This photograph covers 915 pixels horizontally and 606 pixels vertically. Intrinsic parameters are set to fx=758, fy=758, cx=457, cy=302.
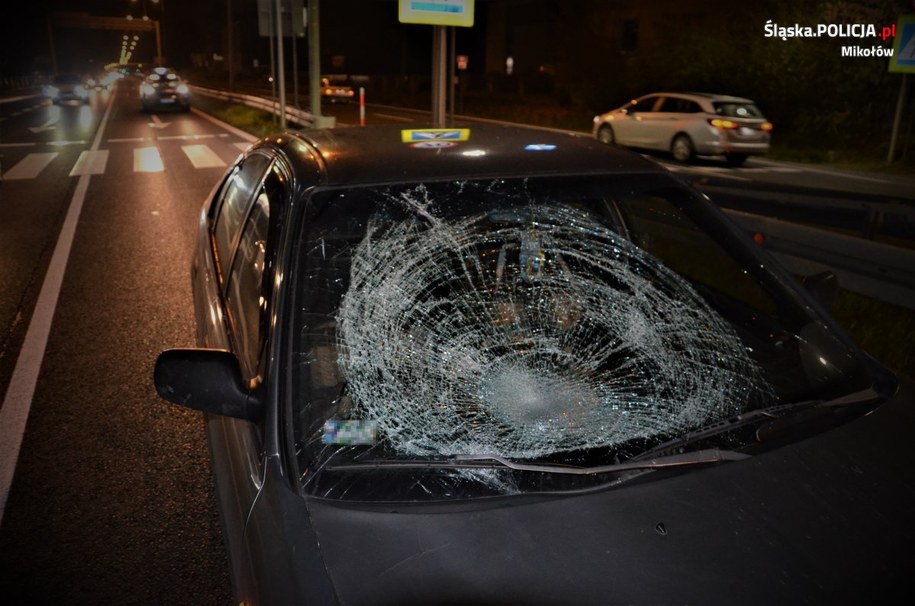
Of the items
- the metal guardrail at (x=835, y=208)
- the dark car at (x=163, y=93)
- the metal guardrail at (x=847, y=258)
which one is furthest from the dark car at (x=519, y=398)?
the dark car at (x=163, y=93)

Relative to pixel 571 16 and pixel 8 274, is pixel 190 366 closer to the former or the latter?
pixel 8 274

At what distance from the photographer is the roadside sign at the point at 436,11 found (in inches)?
373

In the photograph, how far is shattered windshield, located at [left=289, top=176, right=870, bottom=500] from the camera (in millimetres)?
1834

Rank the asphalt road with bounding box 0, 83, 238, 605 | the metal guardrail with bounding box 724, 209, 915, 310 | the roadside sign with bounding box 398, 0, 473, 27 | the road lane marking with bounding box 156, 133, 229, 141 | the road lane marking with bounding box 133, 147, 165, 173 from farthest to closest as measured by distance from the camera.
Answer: the road lane marking with bounding box 156, 133, 229, 141 → the road lane marking with bounding box 133, 147, 165, 173 → the roadside sign with bounding box 398, 0, 473, 27 → the metal guardrail with bounding box 724, 209, 915, 310 → the asphalt road with bounding box 0, 83, 238, 605

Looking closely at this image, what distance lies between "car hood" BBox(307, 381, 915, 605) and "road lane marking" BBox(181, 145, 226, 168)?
1373cm

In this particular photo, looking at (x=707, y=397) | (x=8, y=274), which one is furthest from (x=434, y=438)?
(x=8, y=274)

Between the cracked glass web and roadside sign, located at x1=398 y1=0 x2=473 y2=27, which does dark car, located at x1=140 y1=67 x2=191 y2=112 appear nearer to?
roadside sign, located at x1=398 y1=0 x2=473 y2=27

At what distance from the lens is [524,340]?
7.39 ft

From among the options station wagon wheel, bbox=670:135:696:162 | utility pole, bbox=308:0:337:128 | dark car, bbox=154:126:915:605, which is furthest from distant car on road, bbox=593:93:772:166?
dark car, bbox=154:126:915:605

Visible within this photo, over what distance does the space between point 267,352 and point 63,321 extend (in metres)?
4.31

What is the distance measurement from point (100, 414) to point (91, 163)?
1250 cm

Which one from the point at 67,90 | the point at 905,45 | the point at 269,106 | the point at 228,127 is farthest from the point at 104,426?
the point at 67,90

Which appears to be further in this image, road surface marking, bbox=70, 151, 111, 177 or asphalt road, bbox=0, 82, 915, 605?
road surface marking, bbox=70, 151, 111, 177

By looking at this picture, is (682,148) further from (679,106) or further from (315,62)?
(315,62)
